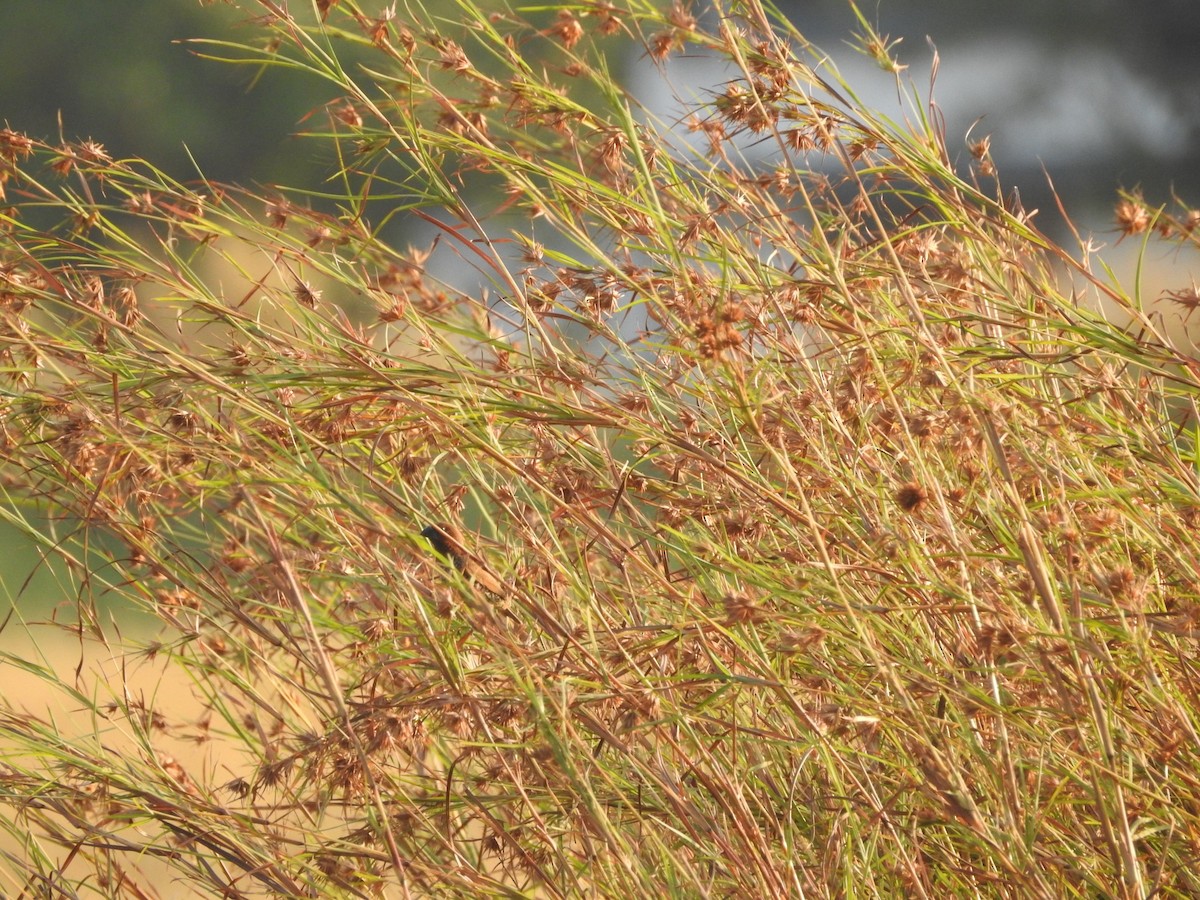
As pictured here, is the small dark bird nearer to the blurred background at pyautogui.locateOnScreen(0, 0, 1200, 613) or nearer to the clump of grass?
the clump of grass

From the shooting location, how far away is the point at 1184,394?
0.95m

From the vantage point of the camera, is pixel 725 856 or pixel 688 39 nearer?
pixel 725 856

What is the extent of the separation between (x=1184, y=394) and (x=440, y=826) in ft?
2.10

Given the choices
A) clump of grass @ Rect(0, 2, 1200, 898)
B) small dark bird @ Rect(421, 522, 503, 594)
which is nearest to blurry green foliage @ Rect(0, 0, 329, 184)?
clump of grass @ Rect(0, 2, 1200, 898)

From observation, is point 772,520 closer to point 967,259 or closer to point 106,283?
point 967,259

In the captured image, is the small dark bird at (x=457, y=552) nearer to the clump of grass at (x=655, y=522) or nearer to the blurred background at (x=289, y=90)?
the clump of grass at (x=655, y=522)

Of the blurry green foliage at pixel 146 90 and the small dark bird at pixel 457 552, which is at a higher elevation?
the blurry green foliage at pixel 146 90

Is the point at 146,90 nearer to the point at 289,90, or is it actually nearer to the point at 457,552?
the point at 289,90

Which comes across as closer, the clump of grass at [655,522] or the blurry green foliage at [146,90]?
the clump of grass at [655,522]

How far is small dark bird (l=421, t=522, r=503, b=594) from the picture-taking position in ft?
2.34

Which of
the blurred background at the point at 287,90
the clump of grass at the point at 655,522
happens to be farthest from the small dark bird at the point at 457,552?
the blurred background at the point at 287,90

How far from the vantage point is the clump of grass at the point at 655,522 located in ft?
2.44

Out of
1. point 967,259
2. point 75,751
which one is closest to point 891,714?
point 967,259

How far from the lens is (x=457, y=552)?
798 millimetres
